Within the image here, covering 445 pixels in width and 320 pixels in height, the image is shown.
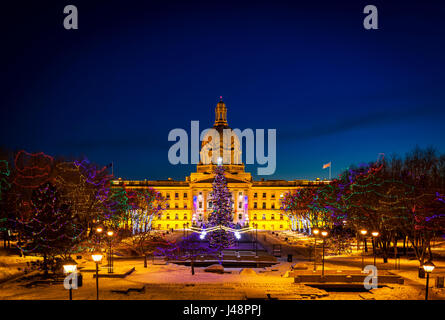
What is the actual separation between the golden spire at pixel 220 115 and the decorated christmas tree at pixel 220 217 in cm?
9224

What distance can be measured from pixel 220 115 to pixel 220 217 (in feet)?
319

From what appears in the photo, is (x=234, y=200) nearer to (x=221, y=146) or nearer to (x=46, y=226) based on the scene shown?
(x=221, y=146)

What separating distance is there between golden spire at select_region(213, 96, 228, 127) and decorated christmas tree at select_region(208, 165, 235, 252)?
303 ft

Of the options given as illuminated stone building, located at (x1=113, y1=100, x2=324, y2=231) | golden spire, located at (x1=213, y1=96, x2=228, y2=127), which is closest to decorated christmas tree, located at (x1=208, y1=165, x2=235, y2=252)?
illuminated stone building, located at (x1=113, y1=100, x2=324, y2=231)

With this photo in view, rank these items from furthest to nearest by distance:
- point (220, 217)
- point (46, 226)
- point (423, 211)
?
point (220, 217)
point (423, 211)
point (46, 226)

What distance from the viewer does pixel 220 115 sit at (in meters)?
145

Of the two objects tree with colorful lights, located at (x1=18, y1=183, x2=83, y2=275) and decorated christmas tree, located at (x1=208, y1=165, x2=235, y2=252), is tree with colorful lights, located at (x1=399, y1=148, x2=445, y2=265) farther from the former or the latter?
tree with colorful lights, located at (x1=18, y1=183, x2=83, y2=275)

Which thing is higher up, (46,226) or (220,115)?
(220,115)

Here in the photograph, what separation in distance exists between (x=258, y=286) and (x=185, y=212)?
87462 mm

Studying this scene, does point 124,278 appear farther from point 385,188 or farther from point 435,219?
point 385,188

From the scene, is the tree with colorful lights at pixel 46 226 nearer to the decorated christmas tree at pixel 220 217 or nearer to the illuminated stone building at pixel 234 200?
the decorated christmas tree at pixel 220 217

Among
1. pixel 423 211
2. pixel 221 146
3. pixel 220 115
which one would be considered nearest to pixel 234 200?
pixel 221 146
